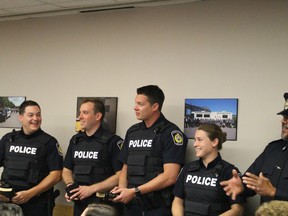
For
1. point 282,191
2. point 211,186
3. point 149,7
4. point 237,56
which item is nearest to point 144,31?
point 149,7

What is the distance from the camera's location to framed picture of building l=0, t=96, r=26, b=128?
5.10m

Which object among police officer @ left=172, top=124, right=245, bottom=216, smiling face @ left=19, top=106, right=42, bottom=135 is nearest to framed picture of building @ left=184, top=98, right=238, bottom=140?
police officer @ left=172, top=124, right=245, bottom=216

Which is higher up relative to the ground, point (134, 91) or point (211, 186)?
point (134, 91)

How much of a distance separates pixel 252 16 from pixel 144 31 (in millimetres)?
1058

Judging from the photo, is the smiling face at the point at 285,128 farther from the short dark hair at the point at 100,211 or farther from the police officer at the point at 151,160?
the short dark hair at the point at 100,211

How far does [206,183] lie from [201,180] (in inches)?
2.0

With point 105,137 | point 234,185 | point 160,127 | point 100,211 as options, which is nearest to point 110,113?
point 105,137

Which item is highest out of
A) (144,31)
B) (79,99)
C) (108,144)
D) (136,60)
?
(144,31)

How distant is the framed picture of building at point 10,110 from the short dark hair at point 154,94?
69.6 inches

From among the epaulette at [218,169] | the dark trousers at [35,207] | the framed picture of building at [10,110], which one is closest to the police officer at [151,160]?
the epaulette at [218,169]

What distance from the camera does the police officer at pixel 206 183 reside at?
3311 millimetres

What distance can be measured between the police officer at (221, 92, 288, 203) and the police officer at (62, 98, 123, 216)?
3.93 ft

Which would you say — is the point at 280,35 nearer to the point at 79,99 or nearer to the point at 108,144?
the point at 108,144

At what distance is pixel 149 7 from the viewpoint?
4371mm
